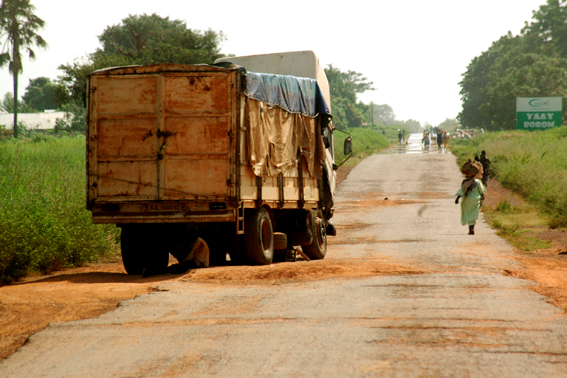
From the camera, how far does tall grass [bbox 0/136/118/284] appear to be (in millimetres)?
10523

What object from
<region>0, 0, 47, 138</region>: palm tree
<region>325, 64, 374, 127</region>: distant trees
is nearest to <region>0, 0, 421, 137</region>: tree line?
<region>0, 0, 47, 138</region>: palm tree

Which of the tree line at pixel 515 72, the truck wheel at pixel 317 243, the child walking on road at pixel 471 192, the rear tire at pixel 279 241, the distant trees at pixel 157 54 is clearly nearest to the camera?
the rear tire at pixel 279 241

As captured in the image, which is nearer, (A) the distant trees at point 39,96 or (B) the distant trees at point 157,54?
(B) the distant trees at point 157,54

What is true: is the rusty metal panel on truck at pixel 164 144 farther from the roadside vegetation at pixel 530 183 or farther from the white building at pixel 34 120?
the white building at pixel 34 120

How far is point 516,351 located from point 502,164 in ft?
114

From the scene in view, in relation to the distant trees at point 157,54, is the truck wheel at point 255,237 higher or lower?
lower

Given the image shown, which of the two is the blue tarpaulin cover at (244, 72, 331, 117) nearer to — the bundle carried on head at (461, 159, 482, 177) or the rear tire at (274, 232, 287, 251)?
the rear tire at (274, 232, 287, 251)

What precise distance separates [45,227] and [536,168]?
26.1 m

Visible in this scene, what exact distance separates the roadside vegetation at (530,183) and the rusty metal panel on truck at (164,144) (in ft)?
26.7

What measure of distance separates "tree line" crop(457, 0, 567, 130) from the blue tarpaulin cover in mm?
62182

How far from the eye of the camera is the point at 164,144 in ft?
32.4

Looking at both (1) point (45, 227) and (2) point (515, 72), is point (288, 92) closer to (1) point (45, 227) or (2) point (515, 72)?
(1) point (45, 227)

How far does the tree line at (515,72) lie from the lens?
72.3 metres

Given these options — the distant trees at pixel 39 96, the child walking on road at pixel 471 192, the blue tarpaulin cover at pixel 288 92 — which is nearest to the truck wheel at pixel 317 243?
the blue tarpaulin cover at pixel 288 92
